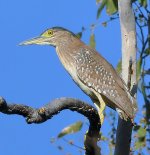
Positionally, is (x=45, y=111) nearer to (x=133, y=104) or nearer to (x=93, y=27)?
(x=133, y=104)

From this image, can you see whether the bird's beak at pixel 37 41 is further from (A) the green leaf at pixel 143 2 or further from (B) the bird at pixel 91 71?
(A) the green leaf at pixel 143 2

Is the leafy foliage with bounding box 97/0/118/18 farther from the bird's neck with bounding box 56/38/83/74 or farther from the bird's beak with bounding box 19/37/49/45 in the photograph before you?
the bird's beak with bounding box 19/37/49/45

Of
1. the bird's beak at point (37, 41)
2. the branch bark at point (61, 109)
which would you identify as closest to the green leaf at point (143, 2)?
the bird's beak at point (37, 41)

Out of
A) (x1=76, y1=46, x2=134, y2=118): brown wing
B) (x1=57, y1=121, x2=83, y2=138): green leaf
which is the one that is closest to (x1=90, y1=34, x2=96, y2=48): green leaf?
(x1=76, y1=46, x2=134, y2=118): brown wing

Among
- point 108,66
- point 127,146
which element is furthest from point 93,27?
point 127,146

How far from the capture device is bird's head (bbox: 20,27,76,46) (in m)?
3.24

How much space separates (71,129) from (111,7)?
929mm

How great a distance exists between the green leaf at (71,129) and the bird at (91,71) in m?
0.21

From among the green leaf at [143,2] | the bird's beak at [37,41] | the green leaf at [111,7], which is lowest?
the bird's beak at [37,41]

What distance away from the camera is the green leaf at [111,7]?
149 inches

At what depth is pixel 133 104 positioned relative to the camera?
2.74 m

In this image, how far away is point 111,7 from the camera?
3820 mm

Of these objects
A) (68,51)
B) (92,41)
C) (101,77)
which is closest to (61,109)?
(101,77)

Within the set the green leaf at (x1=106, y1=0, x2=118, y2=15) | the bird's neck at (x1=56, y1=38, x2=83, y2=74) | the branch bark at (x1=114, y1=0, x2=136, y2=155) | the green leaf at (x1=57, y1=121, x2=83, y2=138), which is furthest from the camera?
the green leaf at (x1=106, y1=0, x2=118, y2=15)
